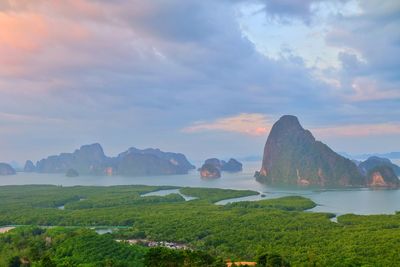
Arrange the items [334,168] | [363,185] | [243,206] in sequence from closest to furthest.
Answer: [243,206] → [363,185] → [334,168]

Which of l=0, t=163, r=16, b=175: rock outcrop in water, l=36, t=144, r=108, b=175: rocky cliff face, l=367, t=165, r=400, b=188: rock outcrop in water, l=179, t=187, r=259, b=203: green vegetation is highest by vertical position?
l=36, t=144, r=108, b=175: rocky cliff face

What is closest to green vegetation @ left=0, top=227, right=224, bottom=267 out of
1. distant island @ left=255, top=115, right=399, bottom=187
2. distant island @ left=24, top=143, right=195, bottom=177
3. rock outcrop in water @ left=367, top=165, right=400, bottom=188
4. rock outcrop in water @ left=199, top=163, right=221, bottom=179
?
rock outcrop in water @ left=367, top=165, right=400, bottom=188

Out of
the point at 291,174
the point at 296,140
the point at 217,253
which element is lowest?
the point at 217,253

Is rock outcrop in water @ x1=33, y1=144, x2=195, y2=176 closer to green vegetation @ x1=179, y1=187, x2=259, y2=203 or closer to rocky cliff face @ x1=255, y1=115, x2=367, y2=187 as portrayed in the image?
rocky cliff face @ x1=255, y1=115, x2=367, y2=187

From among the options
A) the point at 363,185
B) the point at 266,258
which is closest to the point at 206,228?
the point at 266,258

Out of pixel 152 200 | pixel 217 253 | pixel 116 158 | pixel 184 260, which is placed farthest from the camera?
pixel 116 158

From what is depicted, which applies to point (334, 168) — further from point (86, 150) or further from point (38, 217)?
point (86, 150)

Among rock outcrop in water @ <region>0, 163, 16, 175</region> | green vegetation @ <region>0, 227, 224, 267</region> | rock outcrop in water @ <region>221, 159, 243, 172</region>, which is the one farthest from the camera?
rock outcrop in water @ <region>0, 163, 16, 175</region>

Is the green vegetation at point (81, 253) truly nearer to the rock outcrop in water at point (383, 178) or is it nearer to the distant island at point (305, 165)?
the rock outcrop in water at point (383, 178)

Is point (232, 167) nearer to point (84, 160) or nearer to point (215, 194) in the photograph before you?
point (84, 160)
